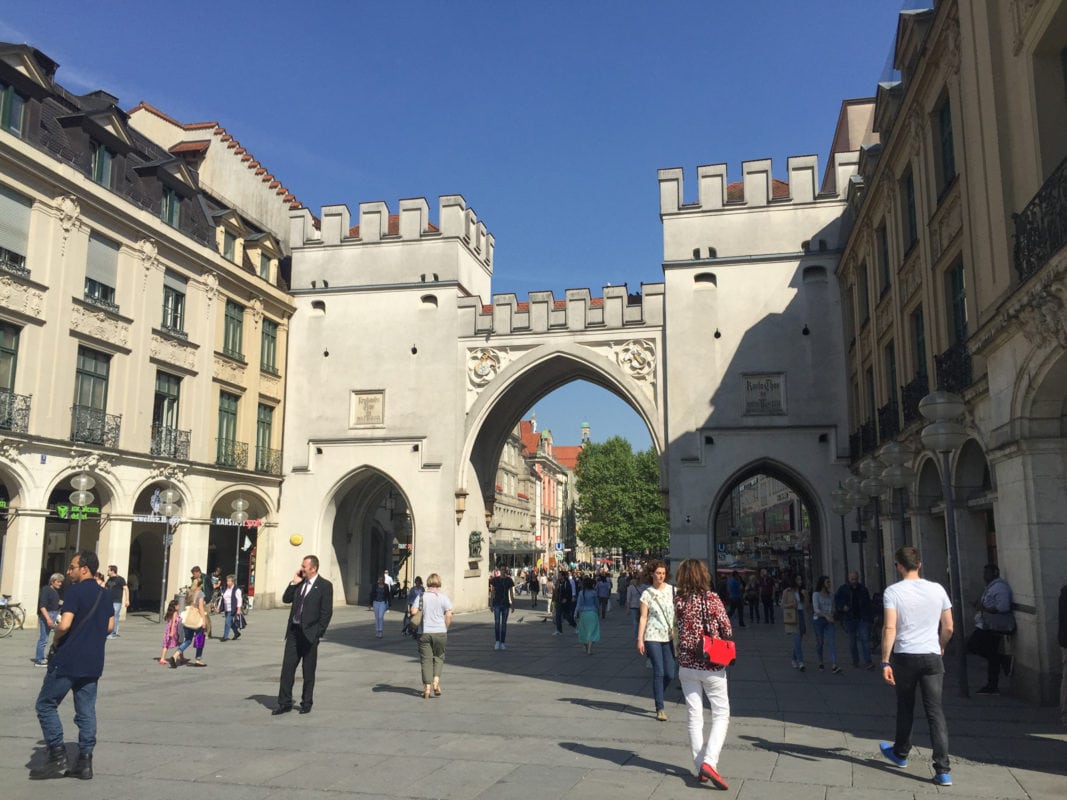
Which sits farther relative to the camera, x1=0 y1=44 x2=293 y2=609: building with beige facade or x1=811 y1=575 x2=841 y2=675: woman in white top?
x1=0 y1=44 x2=293 y2=609: building with beige facade

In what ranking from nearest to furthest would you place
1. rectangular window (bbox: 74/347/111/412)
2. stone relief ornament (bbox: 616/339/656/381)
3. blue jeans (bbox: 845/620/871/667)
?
blue jeans (bbox: 845/620/871/667), rectangular window (bbox: 74/347/111/412), stone relief ornament (bbox: 616/339/656/381)

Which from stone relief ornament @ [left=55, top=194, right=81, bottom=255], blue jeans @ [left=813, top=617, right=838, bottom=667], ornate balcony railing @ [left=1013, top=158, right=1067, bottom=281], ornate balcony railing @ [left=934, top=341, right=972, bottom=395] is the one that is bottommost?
blue jeans @ [left=813, top=617, right=838, bottom=667]

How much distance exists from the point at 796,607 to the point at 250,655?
996 cm

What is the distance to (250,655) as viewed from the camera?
16844 millimetres

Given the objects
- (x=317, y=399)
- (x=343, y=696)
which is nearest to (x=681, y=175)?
(x=317, y=399)

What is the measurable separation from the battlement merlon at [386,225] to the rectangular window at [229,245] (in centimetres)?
336

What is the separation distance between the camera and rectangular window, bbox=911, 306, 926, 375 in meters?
17.7

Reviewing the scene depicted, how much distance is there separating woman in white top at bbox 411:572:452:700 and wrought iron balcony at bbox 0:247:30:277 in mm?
14410

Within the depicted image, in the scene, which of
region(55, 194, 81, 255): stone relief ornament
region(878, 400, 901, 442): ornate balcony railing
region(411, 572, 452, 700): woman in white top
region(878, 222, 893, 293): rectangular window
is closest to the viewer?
region(411, 572, 452, 700): woman in white top

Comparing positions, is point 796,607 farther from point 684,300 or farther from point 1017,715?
point 684,300

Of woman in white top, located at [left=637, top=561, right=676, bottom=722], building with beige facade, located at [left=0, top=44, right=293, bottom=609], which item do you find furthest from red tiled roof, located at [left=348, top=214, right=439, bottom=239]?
woman in white top, located at [left=637, top=561, right=676, bottom=722]

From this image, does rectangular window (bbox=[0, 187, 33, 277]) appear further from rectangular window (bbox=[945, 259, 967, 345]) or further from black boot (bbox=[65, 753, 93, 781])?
rectangular window (bbox=[945, 259, 967, 345])

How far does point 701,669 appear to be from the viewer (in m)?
6.85

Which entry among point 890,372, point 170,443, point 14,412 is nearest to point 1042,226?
point 890,372
